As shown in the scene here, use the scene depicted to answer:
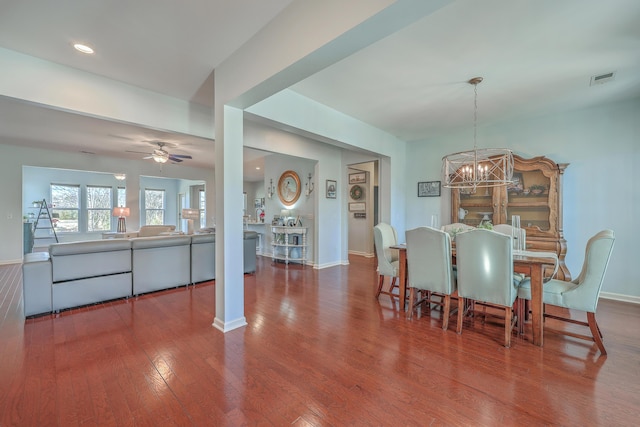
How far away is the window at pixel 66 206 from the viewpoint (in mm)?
8750

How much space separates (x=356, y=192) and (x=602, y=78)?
5315 millimetres

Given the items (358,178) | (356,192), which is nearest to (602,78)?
(358,178)

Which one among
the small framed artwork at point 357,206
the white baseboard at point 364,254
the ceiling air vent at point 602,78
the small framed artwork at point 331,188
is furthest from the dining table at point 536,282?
the small framed artwork at point 357,206

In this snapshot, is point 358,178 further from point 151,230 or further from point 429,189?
point 151,230

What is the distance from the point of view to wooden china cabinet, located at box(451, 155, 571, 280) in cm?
391

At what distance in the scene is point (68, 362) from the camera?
2.11 metres

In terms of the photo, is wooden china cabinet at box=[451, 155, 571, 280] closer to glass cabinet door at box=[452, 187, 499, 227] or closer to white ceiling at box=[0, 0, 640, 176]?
glass cabinet door at box=[452, 187, 499, 227]

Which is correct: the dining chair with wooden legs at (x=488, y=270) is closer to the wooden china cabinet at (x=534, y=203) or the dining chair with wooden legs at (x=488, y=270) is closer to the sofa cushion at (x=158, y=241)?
the wooden china cabinet at (x=534, y=203)

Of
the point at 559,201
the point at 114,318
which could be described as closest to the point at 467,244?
the point at 559,201

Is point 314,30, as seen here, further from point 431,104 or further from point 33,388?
point 33,388

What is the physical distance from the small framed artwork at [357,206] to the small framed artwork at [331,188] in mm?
1768

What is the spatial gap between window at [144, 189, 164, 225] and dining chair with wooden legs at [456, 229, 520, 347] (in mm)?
11542


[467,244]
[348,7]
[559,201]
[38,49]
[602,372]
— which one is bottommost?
[602,372]

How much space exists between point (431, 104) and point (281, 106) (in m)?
2.08
